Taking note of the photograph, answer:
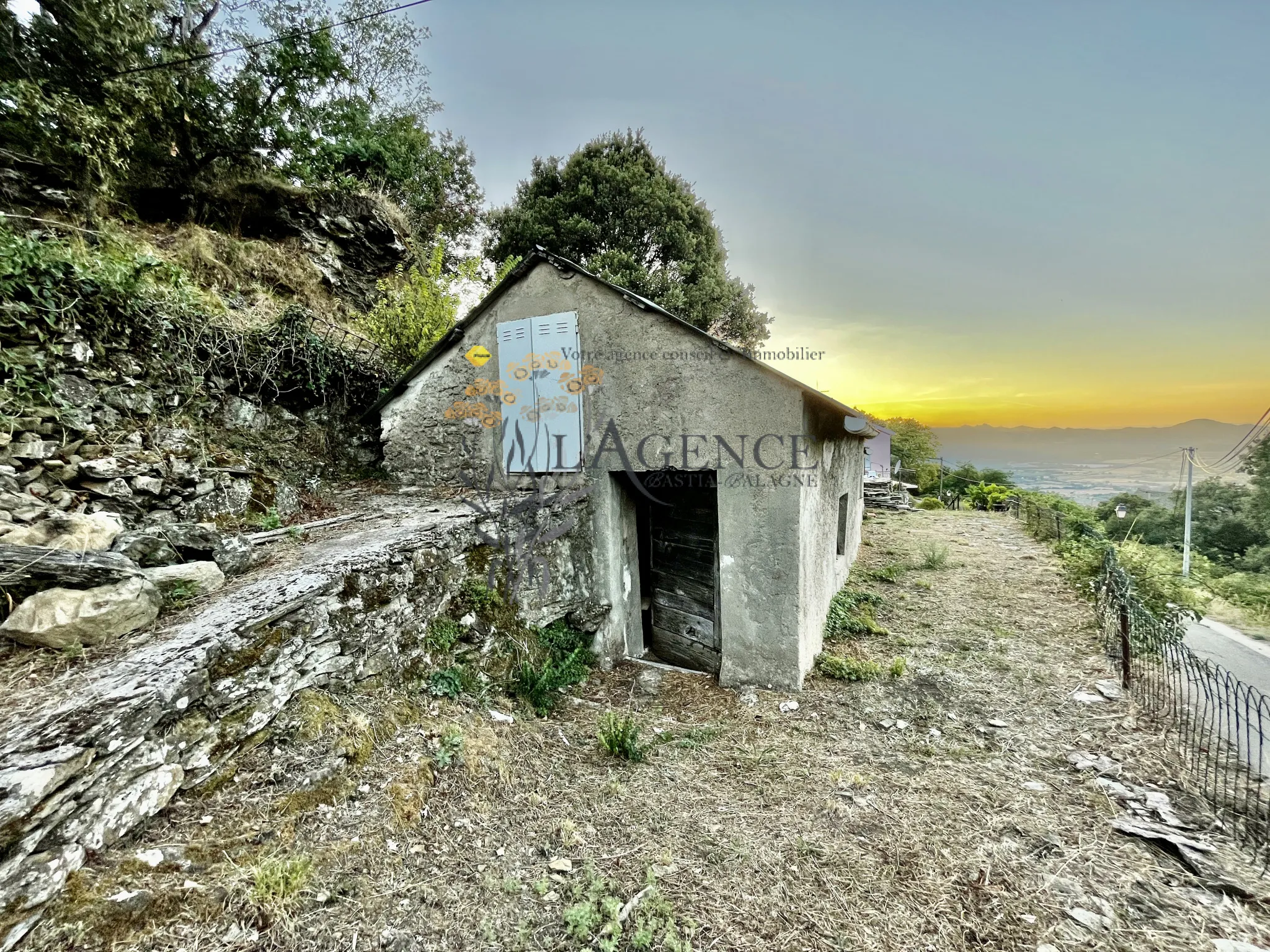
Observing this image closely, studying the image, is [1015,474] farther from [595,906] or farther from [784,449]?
[595,906]

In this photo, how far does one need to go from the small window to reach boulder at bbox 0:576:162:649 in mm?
9010

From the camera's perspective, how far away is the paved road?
6258 millimetres

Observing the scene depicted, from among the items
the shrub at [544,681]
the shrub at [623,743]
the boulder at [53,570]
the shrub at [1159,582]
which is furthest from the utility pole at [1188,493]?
the boulder at [53,570]

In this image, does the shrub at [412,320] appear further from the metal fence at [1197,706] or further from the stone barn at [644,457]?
the metal fence at [1197,706]

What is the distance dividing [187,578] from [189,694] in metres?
1.27

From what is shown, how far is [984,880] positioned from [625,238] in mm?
16340

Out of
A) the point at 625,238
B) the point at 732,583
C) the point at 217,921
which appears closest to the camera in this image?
the point at 217,921

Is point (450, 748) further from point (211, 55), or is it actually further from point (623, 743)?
point (211, 55)

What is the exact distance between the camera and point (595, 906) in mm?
2592

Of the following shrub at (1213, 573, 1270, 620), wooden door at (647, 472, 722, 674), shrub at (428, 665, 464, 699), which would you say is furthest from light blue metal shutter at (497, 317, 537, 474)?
shrub at (1213, 573, 1270, 620)

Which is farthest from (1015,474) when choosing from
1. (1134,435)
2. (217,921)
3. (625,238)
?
(217,921)

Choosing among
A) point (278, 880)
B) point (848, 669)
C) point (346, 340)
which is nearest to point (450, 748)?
point (278, 880)

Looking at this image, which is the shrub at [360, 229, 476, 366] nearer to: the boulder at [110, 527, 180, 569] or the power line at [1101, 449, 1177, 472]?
the boulder at [110, 527, 180, 569]

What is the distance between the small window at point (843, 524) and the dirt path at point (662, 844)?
425 centimetres
